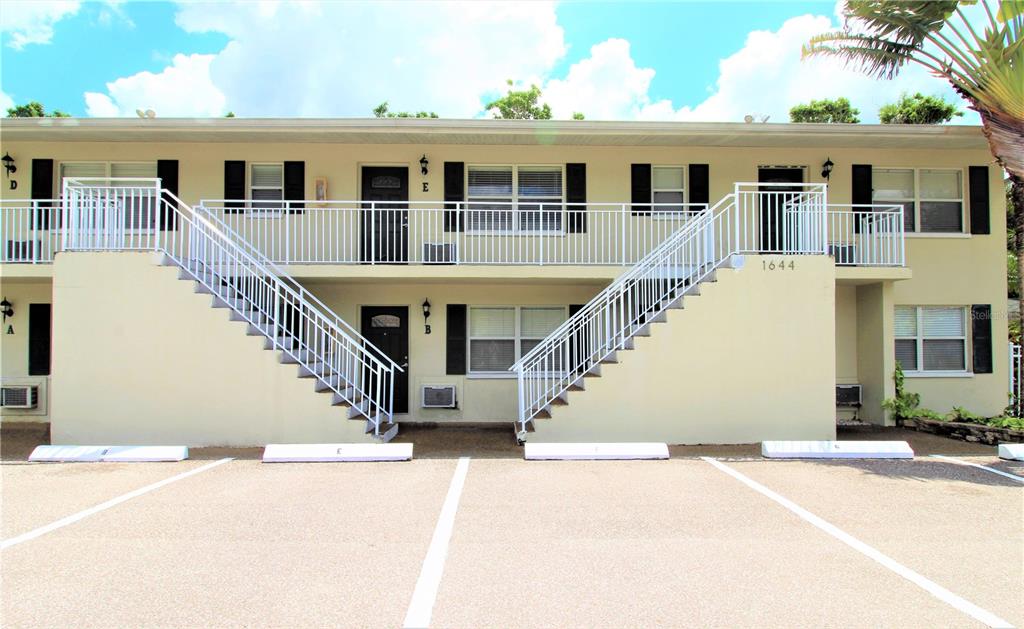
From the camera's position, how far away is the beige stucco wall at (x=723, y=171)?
34.8 ft

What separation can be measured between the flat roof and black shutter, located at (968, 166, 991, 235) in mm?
759

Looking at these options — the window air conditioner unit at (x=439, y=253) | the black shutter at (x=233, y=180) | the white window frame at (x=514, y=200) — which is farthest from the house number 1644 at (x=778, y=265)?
the black shutter at (x=233, y=180)

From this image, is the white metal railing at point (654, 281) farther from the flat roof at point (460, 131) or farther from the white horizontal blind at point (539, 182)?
the white horizontal blind at point (539, 182)

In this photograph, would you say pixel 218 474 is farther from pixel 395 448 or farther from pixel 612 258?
pixel 612 258

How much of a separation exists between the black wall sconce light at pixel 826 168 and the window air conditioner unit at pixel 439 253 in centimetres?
705

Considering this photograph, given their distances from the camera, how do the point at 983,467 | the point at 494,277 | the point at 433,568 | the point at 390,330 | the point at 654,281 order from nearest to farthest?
the point at 433,568 < the point at 983,467 < the point at 654,281 < the point at 494,277 < the point at 390,330

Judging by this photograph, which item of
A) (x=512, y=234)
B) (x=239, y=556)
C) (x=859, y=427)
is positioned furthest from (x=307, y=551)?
(x=859, y=427)

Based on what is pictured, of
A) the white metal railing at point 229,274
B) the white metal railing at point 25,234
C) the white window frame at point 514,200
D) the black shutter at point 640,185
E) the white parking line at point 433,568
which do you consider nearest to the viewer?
the white parking line at point 433,568

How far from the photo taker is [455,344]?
34.9 feet

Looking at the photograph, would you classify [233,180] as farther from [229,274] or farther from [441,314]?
[441,314]

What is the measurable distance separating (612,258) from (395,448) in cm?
526

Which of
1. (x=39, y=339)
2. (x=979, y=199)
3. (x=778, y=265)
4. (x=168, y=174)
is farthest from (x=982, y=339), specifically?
(x=39, y=339)

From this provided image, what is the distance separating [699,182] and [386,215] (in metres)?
5.84

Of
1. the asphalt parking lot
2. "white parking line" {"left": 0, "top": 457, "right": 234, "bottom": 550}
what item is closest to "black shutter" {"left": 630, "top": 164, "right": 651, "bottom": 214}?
the asphalt parking lot
